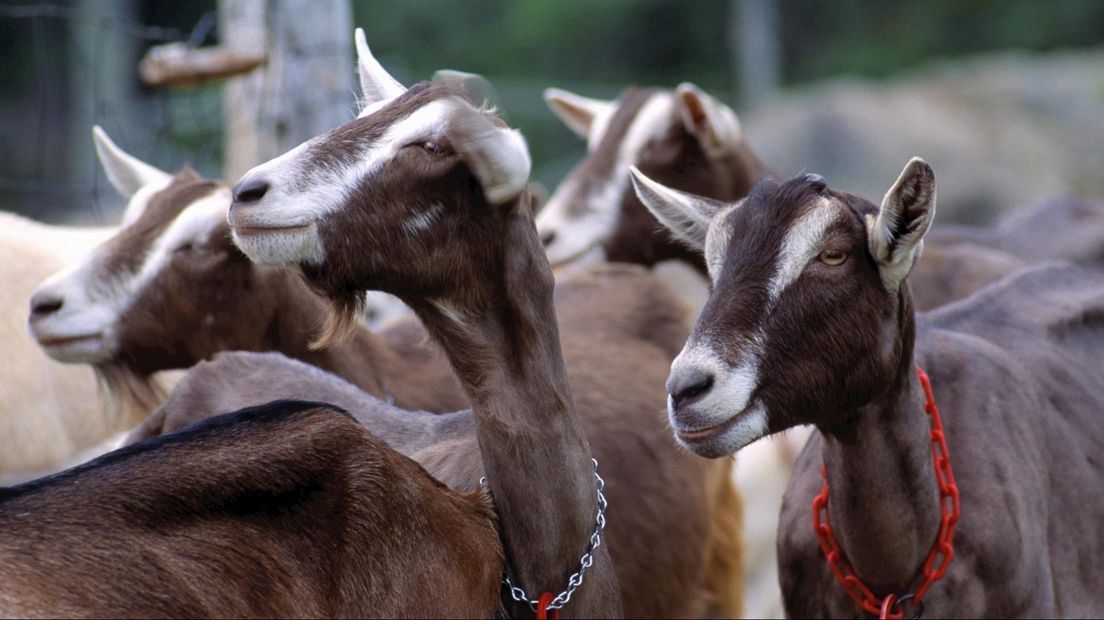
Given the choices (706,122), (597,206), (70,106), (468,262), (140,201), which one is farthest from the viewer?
(70,106)

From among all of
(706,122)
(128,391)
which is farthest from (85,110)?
(128,391)

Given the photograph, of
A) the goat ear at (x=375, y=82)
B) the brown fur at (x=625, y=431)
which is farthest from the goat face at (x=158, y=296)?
the goat ear at (x=375, y=82)

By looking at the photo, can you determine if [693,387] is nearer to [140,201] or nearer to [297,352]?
[297,352]

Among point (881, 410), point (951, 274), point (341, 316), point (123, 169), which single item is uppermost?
point (341, 316)

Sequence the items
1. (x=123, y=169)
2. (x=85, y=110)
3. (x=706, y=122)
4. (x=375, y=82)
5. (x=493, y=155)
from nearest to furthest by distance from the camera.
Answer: (x=493, y=155) < (x=375, y=82) < (x=123, y=169) < (x=706, y=122) < (x=85, y=110)

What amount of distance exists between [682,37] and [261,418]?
69.3 feet

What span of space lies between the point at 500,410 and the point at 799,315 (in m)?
0.80

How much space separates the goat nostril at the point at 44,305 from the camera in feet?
16.2

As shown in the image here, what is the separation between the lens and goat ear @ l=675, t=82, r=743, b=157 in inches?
263

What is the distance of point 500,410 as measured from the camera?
3734 millimetres

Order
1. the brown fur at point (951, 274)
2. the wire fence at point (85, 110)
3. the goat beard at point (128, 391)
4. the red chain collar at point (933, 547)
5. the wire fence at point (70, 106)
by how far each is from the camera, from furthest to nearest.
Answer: the wire fence at point (70, 106), the wire fence at point (85, 110), the brown fur at point (951, 274), the goat beard at point (128, 391), the red chain collar at point (933, 547)

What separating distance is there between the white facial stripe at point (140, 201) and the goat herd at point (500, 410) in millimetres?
18

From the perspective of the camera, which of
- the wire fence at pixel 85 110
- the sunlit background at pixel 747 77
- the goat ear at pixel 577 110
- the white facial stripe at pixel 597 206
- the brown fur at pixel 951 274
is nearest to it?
the white facial stripe at pixel 597 206

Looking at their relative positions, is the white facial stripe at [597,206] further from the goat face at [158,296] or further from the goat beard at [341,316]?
the goat beard at [341,316]
